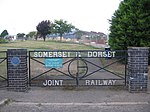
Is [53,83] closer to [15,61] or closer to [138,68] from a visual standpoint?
[15,61]

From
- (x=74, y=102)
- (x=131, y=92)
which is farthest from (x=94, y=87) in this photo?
(x=74, y=102)

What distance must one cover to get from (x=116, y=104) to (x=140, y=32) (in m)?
11.6

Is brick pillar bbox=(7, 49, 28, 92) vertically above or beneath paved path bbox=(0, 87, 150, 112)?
above

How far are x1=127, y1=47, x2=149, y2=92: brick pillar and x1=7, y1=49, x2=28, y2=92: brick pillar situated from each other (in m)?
3.66

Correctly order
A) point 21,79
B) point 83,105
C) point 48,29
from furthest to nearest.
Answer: point 48,29 < point 21,79 < point 83,105

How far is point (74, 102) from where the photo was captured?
9.10 metres

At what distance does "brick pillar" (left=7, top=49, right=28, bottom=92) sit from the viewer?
34.6ft

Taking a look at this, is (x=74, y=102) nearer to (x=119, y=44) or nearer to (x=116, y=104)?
(x=116, y=104)

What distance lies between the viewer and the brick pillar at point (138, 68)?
10641 millimetres

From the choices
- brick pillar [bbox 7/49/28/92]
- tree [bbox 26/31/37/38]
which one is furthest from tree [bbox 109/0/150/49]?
tree [bbox 26/31/37/38]

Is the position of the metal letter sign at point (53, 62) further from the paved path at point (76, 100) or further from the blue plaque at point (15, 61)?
the blue plaque at point (15, 61)

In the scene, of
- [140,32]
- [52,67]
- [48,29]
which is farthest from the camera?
[48,29]

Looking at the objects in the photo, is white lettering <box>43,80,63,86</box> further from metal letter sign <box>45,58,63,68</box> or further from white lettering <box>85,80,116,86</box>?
white lettering <box>85,80,116,86</box>

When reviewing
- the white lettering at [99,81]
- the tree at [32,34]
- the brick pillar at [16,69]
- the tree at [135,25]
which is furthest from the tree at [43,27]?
the brick pillar at [16,69]
